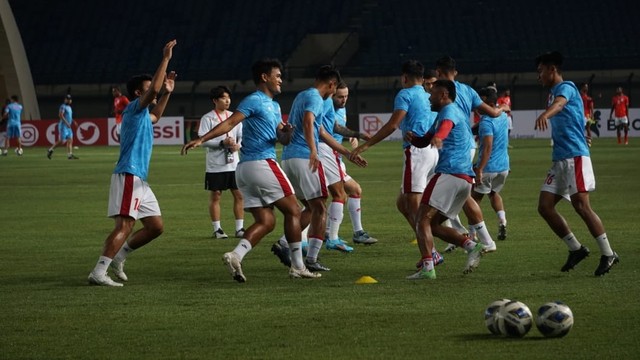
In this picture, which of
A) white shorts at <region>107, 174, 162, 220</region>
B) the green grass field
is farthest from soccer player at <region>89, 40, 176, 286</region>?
the green grass field

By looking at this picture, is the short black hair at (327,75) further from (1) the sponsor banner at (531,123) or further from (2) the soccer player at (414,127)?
(1) the sponsor banner at (531,123)

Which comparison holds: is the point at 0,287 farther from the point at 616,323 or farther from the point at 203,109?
the point at 203,109

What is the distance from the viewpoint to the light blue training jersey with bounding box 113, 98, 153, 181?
11.4 metres

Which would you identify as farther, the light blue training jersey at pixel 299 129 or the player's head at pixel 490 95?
the player's head at pixel 490 95

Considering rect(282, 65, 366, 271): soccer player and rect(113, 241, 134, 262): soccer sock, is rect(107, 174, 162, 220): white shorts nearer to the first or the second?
rect(113, 241, 134, 262): soccer sock

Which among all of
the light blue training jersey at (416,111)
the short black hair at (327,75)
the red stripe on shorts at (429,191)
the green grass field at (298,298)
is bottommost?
the green grass field at (298,298)

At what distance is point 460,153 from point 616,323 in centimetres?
340

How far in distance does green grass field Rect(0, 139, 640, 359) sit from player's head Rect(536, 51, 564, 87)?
1947 mm

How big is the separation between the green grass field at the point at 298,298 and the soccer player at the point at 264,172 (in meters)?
0.45

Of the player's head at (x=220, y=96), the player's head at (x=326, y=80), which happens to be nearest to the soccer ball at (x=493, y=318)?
the player's head at (x=326, y=80)

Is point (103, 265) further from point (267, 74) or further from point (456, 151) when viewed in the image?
point (456, 151)

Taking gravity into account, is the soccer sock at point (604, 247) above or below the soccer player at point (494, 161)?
below

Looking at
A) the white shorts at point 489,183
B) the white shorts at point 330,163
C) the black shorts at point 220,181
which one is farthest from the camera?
the black shorts at point 220,181

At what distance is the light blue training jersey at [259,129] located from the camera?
1156 centimetres
